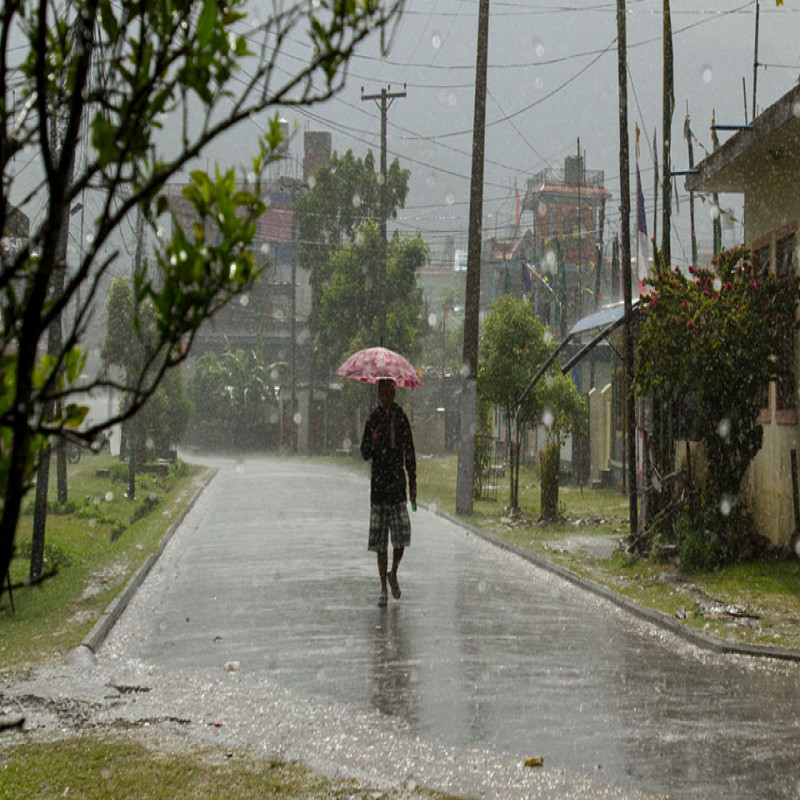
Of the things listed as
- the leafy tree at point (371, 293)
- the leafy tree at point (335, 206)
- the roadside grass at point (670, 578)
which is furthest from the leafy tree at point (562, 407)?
the leafy tree at point (335, 206)

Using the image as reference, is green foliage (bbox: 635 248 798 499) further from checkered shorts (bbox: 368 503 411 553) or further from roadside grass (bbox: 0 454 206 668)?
roadside grass (bbox: 0 454 206 668)

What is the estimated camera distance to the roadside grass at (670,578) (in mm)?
10914

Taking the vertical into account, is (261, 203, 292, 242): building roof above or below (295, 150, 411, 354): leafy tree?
above

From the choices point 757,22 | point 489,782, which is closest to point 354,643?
point 489,782

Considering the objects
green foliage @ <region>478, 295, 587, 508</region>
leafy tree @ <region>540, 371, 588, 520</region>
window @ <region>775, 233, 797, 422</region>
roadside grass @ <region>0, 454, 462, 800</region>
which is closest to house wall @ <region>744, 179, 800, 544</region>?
window @ <region>775, 233, 797, 422</region>

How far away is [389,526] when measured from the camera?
11.7 meters

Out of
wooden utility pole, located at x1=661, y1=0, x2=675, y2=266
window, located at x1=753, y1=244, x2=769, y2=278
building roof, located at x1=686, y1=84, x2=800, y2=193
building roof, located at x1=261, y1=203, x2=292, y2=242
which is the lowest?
window, located at x1=753, y1=244, x2=769, y2=278

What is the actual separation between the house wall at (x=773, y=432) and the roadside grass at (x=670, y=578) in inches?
42.6

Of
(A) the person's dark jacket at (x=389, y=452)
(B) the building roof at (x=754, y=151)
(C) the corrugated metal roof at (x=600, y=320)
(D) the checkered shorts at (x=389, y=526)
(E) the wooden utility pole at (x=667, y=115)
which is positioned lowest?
(D) the checkered shorts at (x=389, y=526)

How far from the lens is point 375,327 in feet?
169

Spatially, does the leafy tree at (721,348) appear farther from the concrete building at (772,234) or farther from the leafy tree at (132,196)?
the leafy tree at (132,196)

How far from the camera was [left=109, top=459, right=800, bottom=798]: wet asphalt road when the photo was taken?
6.46 metres

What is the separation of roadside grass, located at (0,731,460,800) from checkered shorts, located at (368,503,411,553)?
5.21 meters

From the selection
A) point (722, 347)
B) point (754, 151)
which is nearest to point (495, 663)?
point (722, 347)
